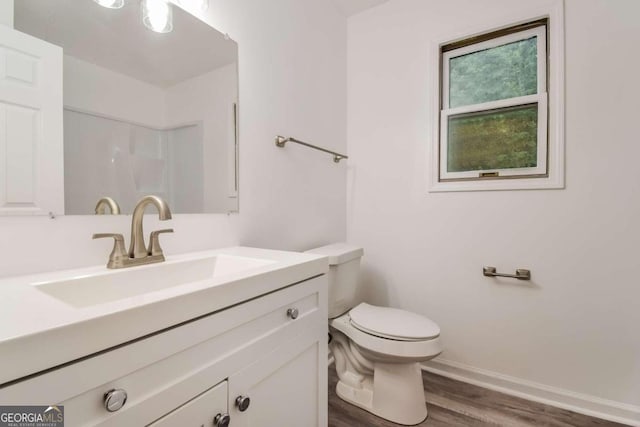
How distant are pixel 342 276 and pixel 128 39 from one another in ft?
4.34

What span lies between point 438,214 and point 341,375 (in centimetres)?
108

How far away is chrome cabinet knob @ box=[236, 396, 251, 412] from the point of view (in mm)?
667

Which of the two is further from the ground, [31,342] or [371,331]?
[31,342]

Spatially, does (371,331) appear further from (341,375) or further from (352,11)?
(352,11)

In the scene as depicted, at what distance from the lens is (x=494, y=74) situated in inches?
65.2

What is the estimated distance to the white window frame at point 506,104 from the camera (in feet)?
4.95

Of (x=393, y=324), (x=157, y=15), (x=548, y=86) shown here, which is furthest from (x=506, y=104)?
(x=157, y=15)

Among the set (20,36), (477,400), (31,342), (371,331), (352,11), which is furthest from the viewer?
(352,11)

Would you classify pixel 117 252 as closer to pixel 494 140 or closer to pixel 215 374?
pixel 215 374

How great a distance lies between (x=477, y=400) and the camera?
1.49 meters

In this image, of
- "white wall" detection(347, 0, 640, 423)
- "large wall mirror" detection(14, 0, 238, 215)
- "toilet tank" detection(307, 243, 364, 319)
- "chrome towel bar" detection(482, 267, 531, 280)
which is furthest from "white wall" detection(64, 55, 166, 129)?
"chrome towel bar" detection(482, 267, 531, 280)

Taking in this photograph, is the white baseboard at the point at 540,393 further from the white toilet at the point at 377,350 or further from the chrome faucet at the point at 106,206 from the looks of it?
the chrome faucet at the point at 106,206

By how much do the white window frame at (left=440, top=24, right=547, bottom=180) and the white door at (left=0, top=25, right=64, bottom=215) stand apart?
70.0 inches

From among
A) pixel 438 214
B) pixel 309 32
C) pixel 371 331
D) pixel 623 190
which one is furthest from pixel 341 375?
pixel 309 32
